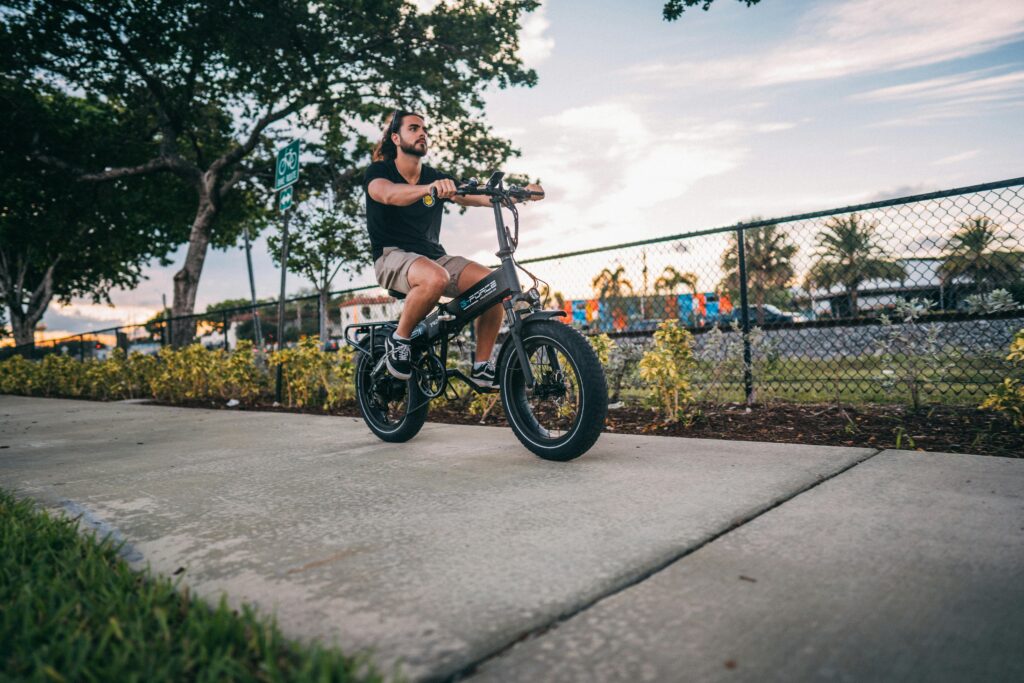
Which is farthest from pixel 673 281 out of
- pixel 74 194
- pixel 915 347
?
pixel 74 194

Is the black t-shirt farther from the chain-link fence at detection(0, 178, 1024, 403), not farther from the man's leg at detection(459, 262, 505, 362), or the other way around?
the chain-link fence at detection(0, 178, 1024, 403)

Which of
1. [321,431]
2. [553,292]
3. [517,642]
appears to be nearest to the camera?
[517,642]

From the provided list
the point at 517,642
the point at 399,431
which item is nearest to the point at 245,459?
the point at 399,431

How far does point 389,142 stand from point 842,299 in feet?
12.6

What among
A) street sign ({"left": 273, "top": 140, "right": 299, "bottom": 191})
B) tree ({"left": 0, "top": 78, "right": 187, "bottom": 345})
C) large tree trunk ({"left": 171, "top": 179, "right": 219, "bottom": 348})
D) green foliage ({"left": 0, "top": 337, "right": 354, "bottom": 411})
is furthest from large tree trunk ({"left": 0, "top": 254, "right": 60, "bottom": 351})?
street sign ({"left": 273, "top": 140, "right": 299, "bottom": 191})

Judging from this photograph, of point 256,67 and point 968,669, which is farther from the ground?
point 256,67

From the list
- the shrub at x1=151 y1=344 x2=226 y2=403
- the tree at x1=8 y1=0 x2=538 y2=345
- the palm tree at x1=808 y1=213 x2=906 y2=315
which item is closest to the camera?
the palm tree at x1=808 y1=213 x2=906 y2=315

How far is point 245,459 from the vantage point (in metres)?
3.42

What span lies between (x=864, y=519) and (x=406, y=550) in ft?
4.74

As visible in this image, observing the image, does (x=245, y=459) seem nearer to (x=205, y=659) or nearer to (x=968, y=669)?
(x=205, y=659)

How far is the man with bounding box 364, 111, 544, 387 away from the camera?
11.1 feet

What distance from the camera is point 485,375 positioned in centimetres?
335

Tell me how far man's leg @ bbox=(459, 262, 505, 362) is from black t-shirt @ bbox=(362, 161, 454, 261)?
0.29 metres

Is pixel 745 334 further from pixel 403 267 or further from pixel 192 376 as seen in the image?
pixel 192 376
